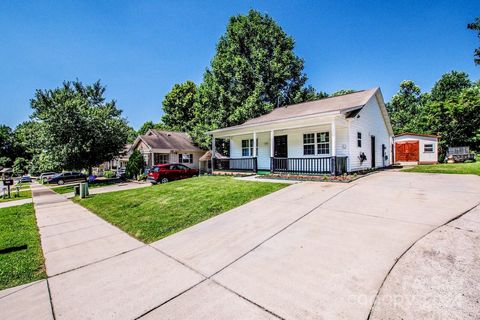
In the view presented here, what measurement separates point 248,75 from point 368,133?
13.6 meters

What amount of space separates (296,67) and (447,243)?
82.6ft

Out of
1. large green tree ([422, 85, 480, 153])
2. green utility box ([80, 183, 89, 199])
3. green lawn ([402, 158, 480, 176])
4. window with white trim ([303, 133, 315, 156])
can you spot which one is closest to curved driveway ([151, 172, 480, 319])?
green lawn ([402, 158, 480, 176])

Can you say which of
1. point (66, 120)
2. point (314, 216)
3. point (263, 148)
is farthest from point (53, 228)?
point (66, 120)

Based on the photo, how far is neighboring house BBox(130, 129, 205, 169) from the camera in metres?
25.2

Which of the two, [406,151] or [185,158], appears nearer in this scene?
[406,151]

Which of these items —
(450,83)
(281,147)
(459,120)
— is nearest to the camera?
(281,147)

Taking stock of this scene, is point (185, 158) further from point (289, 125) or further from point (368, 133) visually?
point (368, 133)

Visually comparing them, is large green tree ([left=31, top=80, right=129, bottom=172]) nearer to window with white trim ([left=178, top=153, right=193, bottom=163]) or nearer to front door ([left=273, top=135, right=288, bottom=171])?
window with white trim ([left=178, top=153, right=193, bottom=163])

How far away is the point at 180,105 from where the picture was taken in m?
39.4

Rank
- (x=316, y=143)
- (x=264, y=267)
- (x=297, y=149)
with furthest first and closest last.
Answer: (x=297, y=149), (x=316, y=143), (x=264, y=267)

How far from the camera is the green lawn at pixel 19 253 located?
152 inches

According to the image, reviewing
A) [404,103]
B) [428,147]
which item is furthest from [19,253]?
[404,103]

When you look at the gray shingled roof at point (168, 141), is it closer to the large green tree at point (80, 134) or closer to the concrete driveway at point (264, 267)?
the large green tree at point (80, 134)

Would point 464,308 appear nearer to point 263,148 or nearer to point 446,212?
point 446,212
